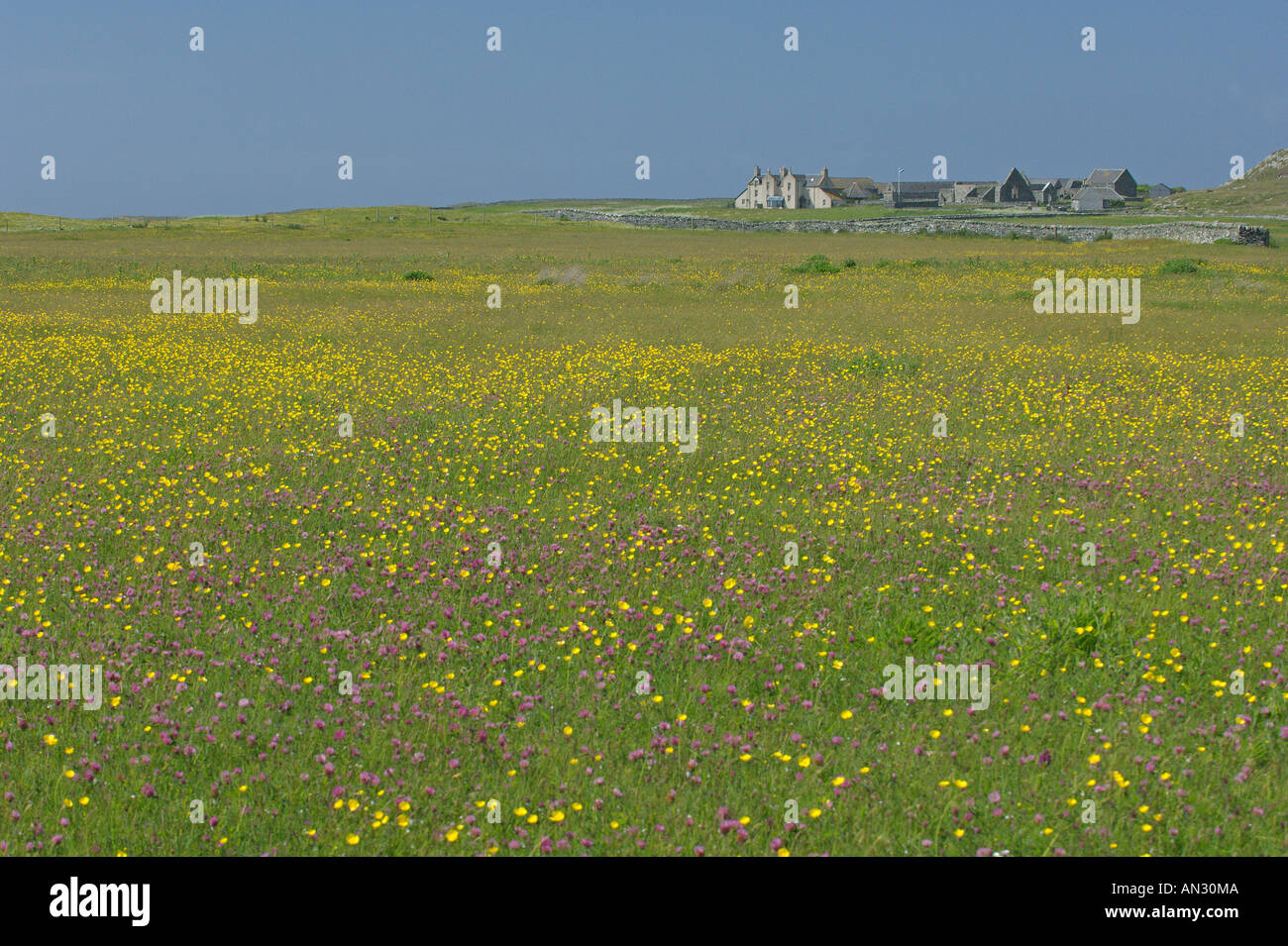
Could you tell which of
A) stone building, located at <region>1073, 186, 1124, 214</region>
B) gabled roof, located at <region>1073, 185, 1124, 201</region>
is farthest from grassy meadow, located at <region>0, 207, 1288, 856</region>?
gabled roof, located at <region>1073, 185, 1124, 201</region>

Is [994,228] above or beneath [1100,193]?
beneath

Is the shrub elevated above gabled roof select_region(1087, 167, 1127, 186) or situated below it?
below

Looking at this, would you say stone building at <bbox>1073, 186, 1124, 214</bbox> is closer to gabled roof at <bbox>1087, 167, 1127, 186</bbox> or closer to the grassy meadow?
gabled roof at <bbox>1087, 167, 1127, 186</bbox>

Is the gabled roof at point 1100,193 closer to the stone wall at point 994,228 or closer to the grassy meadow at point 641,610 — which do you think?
the stone wall at point 994,228

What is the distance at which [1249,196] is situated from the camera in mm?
139250

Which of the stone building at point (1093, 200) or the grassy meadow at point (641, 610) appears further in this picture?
the stone building at point (1093, 200)

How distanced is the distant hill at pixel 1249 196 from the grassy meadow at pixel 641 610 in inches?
4842

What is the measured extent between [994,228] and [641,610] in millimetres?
85234

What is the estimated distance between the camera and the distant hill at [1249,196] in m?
124

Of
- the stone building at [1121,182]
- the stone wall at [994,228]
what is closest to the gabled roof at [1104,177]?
the stone building at [1121,182]

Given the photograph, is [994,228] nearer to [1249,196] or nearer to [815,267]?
[815,267]

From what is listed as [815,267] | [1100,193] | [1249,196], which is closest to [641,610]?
[815,267]

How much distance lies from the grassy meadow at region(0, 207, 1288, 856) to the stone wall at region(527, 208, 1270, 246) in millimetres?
54206

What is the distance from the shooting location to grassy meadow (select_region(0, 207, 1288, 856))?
5.54 m
